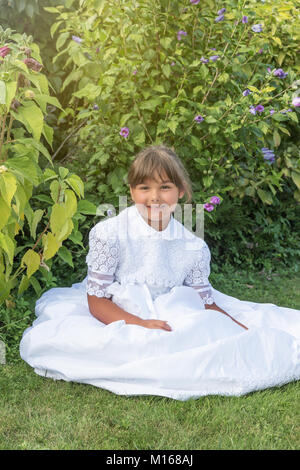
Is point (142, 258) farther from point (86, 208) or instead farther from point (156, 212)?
point (86, 208)

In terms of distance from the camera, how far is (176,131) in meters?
3.31

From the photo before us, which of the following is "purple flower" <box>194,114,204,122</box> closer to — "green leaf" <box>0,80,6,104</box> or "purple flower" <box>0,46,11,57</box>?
"purple flower" <box>0,46,11,57</box>

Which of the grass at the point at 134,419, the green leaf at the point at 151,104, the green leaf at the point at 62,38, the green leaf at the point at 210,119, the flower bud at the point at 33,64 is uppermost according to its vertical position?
the green leaf at the point at 62,38

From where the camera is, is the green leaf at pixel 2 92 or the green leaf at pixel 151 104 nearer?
the green leaf at pixel 2 92

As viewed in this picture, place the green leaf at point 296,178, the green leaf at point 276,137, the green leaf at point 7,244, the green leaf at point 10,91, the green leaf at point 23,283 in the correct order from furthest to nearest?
1. the green leaf at point 296,178
2. the green leaf at point 276,137
3. the green leaf at point 23,283
4. the green leaf at point 7,244
5. the green leaf at point 10,91

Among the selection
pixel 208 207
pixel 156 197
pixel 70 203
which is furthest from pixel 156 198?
pixel 208 207

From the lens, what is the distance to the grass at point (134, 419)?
5.83 feet

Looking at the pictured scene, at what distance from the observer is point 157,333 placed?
2129mm

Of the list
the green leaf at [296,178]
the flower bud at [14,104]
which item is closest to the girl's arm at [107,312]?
the flower bud at [14,104]

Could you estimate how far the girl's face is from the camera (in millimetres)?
2465

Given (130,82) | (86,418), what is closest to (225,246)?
(130,82)

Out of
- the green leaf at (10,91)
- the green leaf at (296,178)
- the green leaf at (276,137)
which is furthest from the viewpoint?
the green leaf at (296,178)

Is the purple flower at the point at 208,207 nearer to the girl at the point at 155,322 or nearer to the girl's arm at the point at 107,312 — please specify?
the girl at the point at 155,322

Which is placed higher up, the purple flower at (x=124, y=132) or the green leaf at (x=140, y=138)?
the purple flower at (x=124, y=132)
